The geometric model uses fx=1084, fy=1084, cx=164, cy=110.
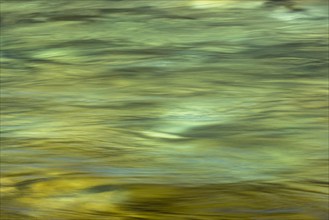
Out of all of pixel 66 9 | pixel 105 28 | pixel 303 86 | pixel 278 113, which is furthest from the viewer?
pixel 66 9

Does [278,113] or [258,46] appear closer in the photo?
[278,113]

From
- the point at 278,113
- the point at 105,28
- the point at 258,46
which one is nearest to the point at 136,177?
the point at 278,113

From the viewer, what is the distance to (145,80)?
2.49 m

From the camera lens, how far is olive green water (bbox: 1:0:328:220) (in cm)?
171

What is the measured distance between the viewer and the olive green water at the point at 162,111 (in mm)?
1711

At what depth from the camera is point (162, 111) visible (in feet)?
7.36

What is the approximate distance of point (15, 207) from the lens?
168 cm

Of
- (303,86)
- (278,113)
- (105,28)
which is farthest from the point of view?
(105,28)

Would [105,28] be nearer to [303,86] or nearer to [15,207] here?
[303,86]

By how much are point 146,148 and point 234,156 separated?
0.17 m

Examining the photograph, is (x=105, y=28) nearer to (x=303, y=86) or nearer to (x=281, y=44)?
(x=281, y=44)

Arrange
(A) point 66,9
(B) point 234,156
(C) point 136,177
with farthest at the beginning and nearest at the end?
(A) point 66,9 → (B) point 234,156 → (C) point 136,177

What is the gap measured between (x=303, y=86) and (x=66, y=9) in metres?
1.00

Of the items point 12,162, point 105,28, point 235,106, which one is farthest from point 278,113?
point 105,28
